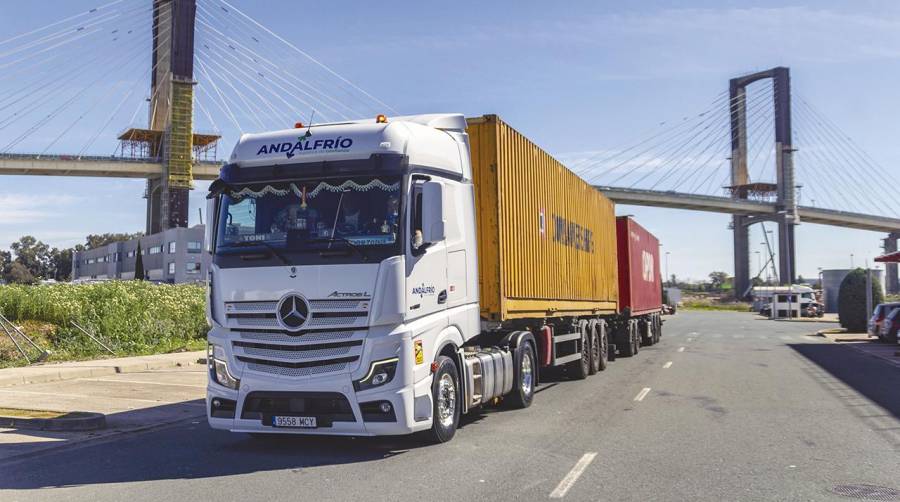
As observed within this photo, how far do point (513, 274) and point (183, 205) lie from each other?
99.0 metres

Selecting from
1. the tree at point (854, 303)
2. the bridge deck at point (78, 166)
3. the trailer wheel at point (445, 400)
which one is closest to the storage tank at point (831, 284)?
the tree at point (854, 303)

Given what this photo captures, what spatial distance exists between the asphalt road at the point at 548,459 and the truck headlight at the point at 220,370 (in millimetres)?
780

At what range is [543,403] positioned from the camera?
12586mm

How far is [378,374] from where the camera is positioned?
811cm

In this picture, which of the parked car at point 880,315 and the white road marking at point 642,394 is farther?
the parked car at point 880,315

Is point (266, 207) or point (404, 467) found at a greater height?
point (266, 207)

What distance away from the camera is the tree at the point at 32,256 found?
132m

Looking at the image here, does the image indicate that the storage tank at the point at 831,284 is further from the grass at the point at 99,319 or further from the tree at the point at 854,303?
the grass at the point at 99,319

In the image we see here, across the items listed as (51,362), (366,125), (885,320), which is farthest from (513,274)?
(885,320)

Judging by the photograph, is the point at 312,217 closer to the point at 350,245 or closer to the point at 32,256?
the point at 350,245

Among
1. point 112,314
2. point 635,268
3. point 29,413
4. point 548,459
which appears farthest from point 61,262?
point 548,459

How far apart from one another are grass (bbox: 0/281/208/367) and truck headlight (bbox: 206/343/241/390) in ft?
37.4

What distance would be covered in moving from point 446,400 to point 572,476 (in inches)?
84.6

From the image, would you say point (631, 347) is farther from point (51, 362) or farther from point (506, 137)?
point (51, 362)
